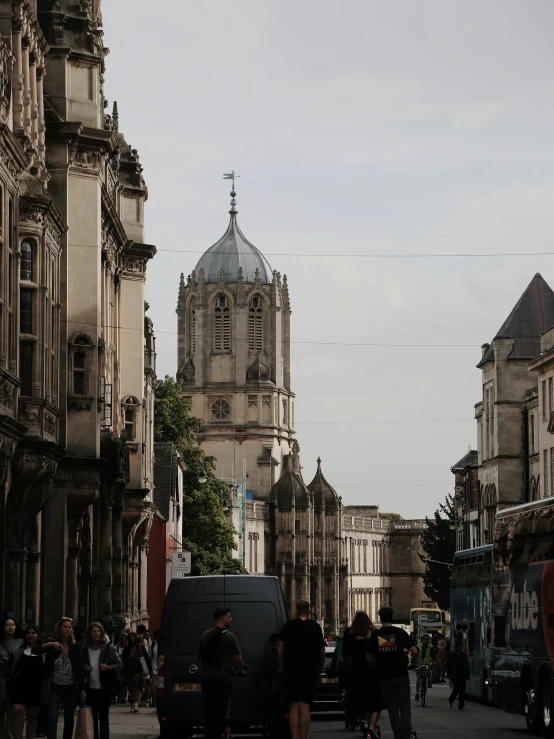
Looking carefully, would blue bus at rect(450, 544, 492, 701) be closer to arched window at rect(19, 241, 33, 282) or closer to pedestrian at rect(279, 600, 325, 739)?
arched window at rect(19, 241, 33, 282)

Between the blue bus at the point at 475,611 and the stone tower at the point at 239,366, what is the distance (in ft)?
401

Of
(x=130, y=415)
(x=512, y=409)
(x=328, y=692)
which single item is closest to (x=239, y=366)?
(x=512, y=409)

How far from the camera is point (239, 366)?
531ft

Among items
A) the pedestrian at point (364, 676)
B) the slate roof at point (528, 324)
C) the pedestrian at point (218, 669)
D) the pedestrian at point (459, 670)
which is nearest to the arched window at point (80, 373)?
the pedestrian at point (459, 670)

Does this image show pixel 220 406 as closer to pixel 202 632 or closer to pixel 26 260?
pixel 26 260

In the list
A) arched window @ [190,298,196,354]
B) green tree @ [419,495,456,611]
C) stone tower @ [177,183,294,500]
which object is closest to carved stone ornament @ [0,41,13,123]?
green tree @ [419,495,456,611]

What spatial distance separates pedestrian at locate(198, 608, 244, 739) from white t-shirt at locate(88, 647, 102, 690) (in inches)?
53.1

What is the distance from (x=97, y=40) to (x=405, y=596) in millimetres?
167020

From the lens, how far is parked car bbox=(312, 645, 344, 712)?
100ft

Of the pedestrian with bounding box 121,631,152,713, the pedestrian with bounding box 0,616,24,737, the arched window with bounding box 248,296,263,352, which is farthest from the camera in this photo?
the arched window with bounding box 248,296,263,352

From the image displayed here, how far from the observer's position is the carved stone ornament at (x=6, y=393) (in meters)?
23.6

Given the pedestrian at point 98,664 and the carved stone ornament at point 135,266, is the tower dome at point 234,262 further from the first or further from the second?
the pedestrian at point 98,664

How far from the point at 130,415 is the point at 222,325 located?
394 ft

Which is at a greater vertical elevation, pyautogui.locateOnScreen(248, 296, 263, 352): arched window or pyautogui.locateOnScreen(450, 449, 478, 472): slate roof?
pyautogui.locateOnScreen(248, 296, 263, 352): arched window
